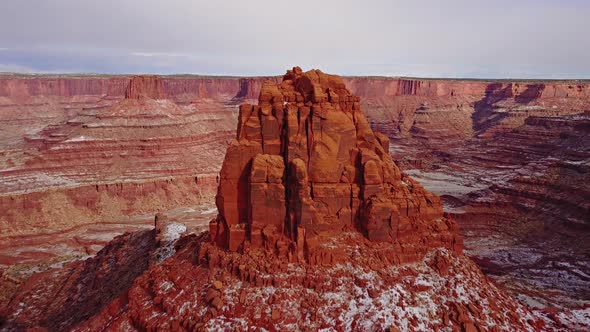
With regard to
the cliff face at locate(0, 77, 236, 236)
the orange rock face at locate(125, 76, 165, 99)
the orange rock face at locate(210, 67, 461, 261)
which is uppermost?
the orange rock face at locate(125, 76, 165, 99)

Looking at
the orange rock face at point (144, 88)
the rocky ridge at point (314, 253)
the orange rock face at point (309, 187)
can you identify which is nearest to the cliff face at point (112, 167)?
the orange rock face at point (144, 88)

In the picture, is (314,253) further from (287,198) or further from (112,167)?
(112,167)

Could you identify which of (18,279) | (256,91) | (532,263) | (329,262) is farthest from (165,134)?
(256,91)

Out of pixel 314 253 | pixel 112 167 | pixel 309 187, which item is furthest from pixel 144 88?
pixel 314 253

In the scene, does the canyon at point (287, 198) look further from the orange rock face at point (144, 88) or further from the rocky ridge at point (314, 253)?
the orange rock face at point (144, 88)

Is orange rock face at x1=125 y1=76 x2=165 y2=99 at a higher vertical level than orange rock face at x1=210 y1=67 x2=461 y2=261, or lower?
higher

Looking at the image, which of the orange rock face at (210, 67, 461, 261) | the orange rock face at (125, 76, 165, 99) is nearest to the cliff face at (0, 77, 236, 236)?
the orange rock face at (125, 76, 165, 99)

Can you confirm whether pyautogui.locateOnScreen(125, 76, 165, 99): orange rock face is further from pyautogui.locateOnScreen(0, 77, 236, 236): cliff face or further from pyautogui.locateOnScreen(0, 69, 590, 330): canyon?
pyautogui.locateOnScreen(0, 69, 590, 330): canyon
